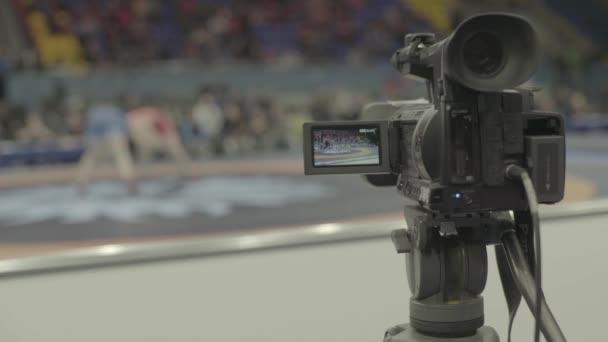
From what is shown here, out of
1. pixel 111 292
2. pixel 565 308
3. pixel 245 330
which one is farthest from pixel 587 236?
pixel 111 292

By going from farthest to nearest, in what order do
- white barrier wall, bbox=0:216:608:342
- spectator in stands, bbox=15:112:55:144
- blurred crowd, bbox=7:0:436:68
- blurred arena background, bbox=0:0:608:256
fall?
1. blurred crowd, bbox=7:0:436:68
2. spectator in stands, bbox=15:112:55:144
3. blurred arena background, bbox=0:0:608:256
4. white barrier wall, bbox=0:216:608:342

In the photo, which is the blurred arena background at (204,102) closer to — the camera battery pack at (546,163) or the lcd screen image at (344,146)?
the lcd screen image at (344,146)

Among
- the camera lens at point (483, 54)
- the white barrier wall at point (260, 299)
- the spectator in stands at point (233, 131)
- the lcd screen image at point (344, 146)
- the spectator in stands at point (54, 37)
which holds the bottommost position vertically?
the white barrier wall at point (260, 299)

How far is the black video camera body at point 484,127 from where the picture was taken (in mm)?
1037

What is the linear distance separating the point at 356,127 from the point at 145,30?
1078 centimetres

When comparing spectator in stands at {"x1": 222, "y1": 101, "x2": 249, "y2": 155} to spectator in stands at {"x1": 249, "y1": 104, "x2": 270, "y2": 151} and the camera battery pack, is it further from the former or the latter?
the camera battery pack

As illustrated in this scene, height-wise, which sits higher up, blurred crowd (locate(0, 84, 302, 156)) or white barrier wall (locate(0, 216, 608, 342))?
blurred crowd (locate(0, 84, 302, 156))

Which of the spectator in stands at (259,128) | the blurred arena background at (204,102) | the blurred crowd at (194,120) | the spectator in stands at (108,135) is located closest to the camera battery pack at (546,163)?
the blurred arena background at (204,102)

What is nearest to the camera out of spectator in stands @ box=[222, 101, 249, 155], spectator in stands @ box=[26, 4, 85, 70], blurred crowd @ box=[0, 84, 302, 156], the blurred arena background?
the blurred arena background

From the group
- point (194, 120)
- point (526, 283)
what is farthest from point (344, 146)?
point (194, 120)

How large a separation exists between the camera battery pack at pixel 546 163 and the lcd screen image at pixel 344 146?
0.33 m

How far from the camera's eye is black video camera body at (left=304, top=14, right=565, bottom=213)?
104cm

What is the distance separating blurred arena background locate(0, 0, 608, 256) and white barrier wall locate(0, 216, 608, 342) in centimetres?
131

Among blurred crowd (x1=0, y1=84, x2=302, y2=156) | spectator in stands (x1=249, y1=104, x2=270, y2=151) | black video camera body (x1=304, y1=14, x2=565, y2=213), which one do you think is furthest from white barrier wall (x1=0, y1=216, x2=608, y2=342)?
spectator in stands (x1=249, y1=104, x2=270, y2=151)
